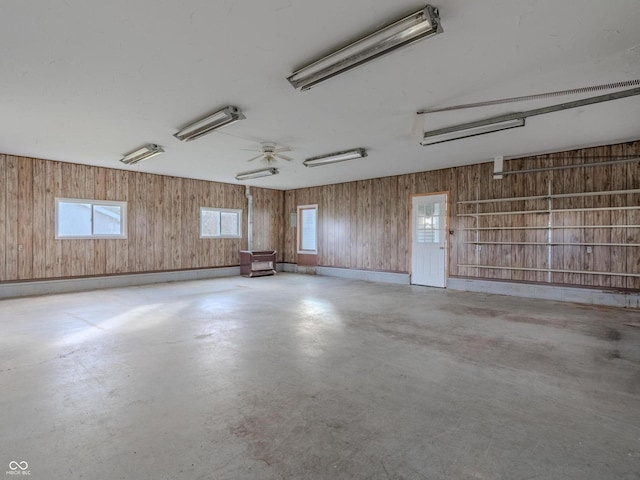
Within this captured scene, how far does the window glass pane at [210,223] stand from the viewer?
8.98 meters

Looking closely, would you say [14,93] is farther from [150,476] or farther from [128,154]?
[150,476]

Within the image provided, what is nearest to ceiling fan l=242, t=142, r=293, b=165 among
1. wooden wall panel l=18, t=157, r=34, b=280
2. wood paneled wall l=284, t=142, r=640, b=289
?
wood paneled wall l=284, t=142, r=640, b=289

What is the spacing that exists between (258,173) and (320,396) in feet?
A: 19.8

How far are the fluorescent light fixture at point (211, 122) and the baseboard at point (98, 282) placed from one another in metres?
4.20

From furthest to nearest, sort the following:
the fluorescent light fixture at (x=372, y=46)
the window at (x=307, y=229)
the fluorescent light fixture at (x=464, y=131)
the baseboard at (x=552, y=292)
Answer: the window at (x=307, y=229) → the baseboard at (x=552, y=292) → the fluorescent light fixture at (x=464, y=131) → the fluorescent light fixture at (x=372, y=46)

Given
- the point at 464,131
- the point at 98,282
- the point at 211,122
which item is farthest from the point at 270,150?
the point at 98,282

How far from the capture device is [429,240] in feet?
24.5

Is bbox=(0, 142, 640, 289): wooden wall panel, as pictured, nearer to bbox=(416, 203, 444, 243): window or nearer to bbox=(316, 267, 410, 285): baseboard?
bbox=(316, 267, 410, 285): baseboard

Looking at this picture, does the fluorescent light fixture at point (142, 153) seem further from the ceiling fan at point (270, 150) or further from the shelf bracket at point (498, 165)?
Answer: the shelf bracket at point (498, 165)

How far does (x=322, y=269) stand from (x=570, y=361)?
7014 mm

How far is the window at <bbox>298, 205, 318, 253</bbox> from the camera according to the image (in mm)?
10047

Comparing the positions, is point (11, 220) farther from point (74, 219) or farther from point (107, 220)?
point (107, 220)

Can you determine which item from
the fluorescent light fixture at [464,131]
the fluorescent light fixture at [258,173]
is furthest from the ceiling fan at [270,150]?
the fluorescent light fixture at [464,131]

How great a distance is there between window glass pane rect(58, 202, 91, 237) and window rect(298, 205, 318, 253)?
17.9 ft
